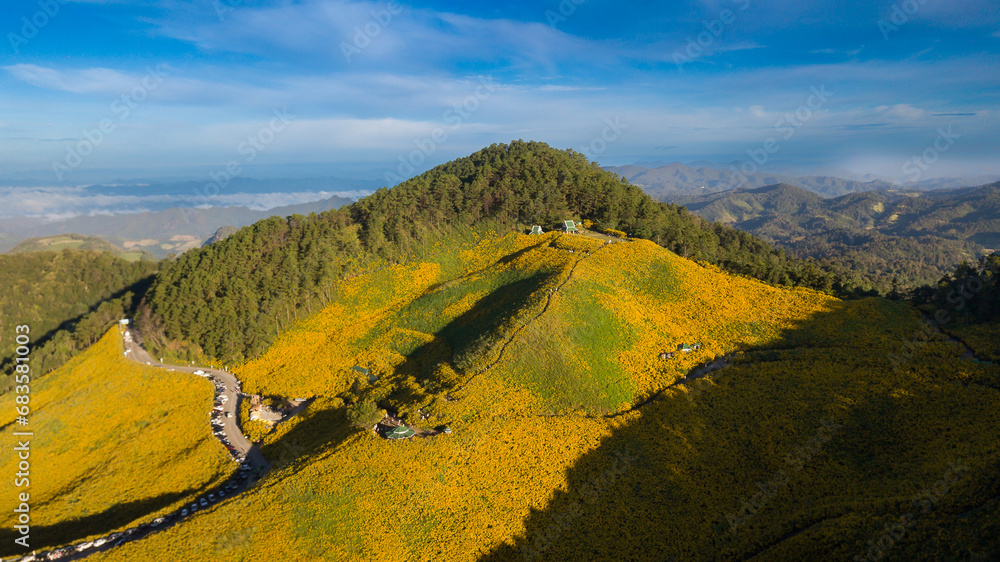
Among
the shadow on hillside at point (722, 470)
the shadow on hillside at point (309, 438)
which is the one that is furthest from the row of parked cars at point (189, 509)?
the shadow on hillside at point (722, 470)

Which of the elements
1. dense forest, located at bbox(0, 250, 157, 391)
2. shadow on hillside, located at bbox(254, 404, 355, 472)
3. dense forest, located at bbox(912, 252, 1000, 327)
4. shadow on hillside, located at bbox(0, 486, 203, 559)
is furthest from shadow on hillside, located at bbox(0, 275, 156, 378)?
dense forest, located at bbox(912, 252, 1000, 327)

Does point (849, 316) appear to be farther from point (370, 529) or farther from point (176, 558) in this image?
point (176, 558)

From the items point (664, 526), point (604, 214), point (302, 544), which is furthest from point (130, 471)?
point (604, 214)

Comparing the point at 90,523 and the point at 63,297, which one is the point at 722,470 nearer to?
the point at 90,523

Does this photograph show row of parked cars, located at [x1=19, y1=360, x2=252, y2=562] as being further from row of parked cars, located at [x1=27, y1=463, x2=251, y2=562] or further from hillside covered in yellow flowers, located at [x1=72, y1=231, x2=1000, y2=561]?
hillside covered in yellow flowers, located at [x1=72, y1=231, x2=1000, y2=561]

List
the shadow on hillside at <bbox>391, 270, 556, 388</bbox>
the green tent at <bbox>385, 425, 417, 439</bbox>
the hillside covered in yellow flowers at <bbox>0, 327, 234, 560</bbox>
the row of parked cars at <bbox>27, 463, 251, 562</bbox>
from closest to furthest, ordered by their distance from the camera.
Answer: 1. the row of parked cars at <bbox>27, 463, 251, 562</bbox>
2. the green tent at <bbox>385, 425, 417, 439</bbox>
3. the hillside covered in yellow flowers at <bbox>0, 327, 234, 560</bbox>
4. the shadow on hillside at <bbox>391, 270, 556, 388</bbox>

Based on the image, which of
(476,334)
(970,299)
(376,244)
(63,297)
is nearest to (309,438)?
(476,334)
